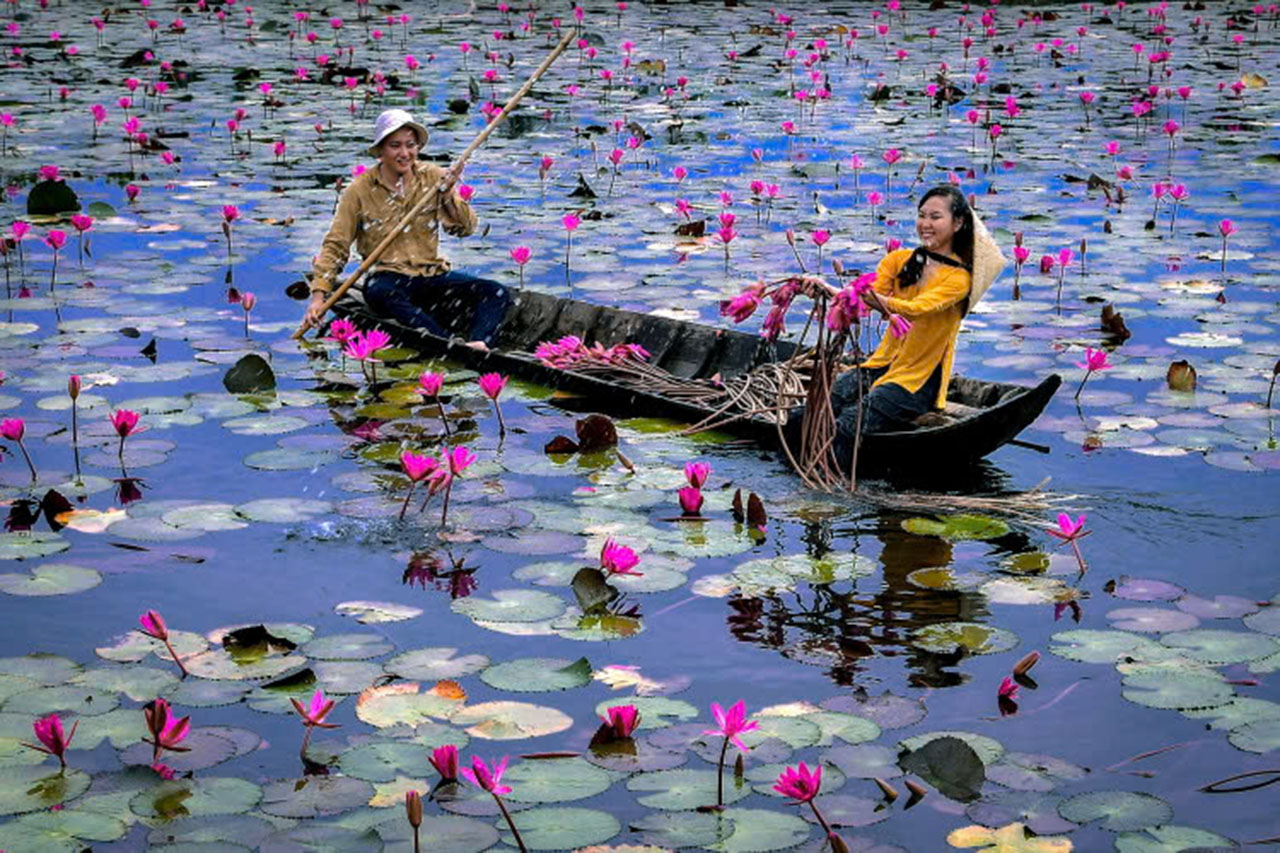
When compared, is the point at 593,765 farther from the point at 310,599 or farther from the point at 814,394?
the point at 814,394

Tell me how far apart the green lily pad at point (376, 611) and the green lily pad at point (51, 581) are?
75 cm

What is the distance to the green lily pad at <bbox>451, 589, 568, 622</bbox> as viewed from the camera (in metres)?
4.53

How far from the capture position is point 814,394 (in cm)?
560

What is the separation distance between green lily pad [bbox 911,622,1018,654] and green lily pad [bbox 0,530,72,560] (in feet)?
8.36

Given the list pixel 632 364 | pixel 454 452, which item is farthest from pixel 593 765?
pixel 632 364

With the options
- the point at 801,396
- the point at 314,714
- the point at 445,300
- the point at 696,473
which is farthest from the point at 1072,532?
the point at 445,300

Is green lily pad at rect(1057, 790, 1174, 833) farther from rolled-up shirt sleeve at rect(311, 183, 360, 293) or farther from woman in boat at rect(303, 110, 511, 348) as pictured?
rolled-up shirt sleeve at rect(311, 183, 360, 293)

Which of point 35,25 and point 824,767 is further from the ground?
point 35,25

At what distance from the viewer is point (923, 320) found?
19.0 feet

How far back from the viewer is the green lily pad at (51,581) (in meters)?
4.64

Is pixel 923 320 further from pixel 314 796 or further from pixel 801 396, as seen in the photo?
pixel 314 796

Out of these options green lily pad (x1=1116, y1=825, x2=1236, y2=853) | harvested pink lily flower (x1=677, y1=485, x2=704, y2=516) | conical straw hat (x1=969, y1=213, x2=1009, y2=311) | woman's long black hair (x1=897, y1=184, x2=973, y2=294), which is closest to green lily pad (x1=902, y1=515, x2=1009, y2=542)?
harvested pink lily flower (x1=677, y1=485, x2=704, y2=516)

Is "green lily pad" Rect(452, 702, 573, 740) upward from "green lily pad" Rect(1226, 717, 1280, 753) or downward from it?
downward

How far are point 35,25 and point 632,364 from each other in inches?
549
